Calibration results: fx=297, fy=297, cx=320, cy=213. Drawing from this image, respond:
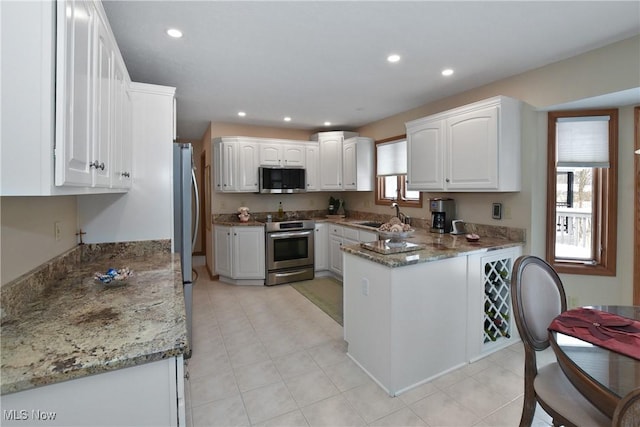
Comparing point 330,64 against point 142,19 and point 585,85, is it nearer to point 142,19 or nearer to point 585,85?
point 142,19

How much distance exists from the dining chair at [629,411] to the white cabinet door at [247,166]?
4426 millimetres

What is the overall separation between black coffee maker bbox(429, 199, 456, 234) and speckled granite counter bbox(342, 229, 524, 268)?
0.31m

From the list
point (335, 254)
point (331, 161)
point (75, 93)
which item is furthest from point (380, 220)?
point (75, 93)

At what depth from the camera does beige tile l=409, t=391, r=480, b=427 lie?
182 cm

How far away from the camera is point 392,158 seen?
4555mm

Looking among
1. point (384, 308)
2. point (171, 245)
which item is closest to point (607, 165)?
point (384, 308)

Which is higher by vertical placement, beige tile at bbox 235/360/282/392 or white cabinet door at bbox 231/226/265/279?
white cabinet door at bbox 231/226/265/279

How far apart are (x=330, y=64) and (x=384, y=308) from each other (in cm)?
212

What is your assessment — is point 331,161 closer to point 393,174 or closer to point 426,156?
point 393,174

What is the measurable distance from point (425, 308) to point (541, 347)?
741 mm

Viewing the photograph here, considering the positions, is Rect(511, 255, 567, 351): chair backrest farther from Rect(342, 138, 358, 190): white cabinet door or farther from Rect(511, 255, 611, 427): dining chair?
Rect(342, 138, 358, 190): white cabinet door

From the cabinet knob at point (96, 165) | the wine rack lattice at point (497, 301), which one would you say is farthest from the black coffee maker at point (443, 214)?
the cabinet knob at point (96, 165)

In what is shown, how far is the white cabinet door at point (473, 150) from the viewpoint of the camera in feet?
8.84

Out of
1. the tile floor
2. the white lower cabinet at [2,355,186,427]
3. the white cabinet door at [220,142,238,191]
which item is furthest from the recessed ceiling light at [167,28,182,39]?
the tile floor
